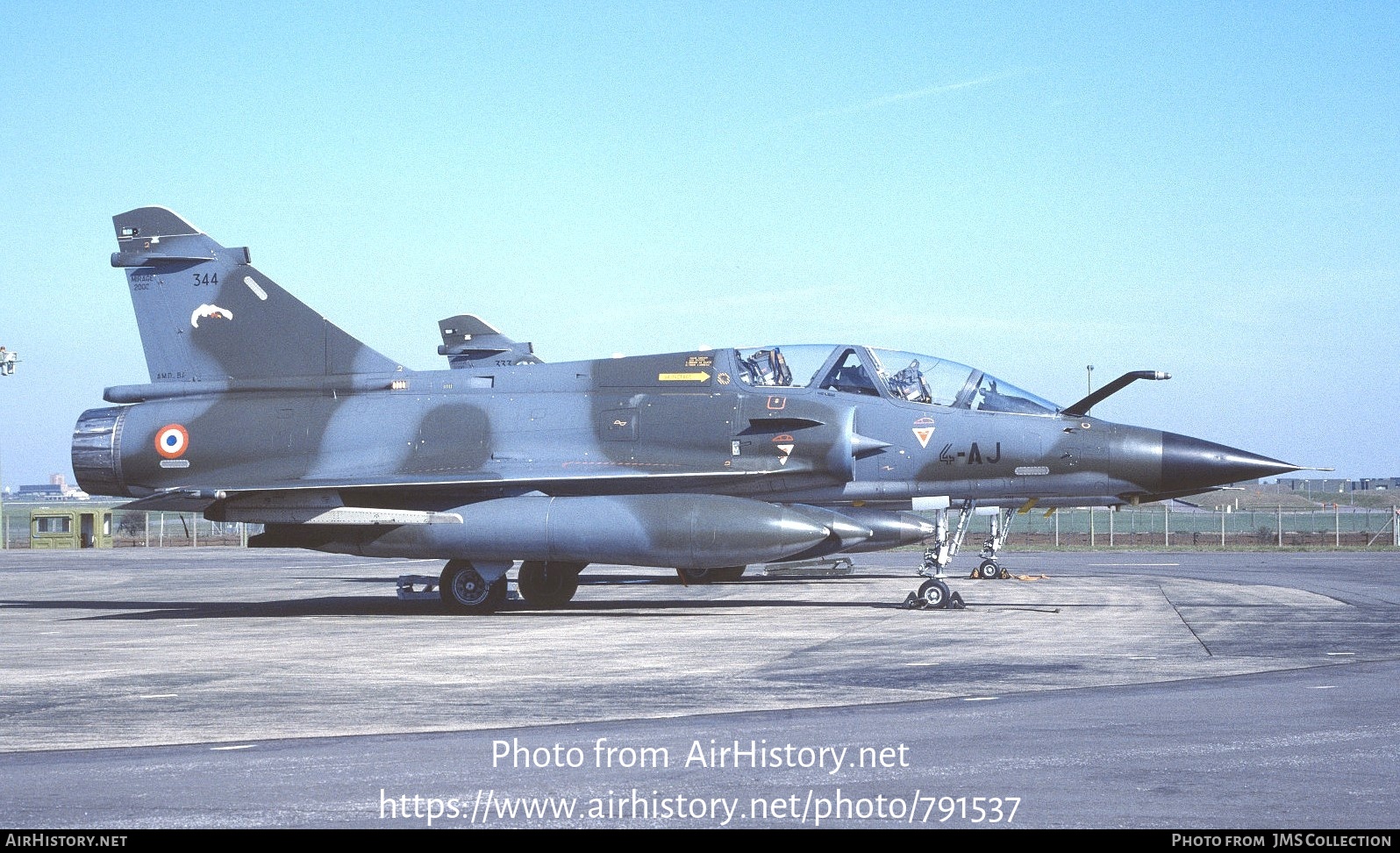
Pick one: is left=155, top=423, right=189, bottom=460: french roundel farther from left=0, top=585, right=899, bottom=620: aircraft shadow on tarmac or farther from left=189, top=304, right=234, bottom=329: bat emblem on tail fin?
left=0, top=585, right=899, bottom=620: aircraft shadow on tarmac

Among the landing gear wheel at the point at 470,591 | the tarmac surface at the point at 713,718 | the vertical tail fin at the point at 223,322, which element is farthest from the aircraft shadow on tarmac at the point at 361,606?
the vertical tail fin at the point at 223,322

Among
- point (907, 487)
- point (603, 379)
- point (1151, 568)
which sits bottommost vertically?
point (1151, 568)

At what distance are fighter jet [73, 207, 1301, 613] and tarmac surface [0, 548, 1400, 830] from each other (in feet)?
3.63

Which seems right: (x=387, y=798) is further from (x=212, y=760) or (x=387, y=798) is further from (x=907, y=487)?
(x=907, y=487)

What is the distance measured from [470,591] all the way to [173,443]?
511cm

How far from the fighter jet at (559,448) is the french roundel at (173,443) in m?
0.03

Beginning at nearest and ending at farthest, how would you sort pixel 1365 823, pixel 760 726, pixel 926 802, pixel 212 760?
pixel 1365 823
pixel 926 802
pixel 212 760
pixel 760 726

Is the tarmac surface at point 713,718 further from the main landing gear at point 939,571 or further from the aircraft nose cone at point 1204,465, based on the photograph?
the aircraft nose cone at point 1204,465

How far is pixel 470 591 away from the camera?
19.2m

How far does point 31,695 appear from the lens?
34.4 ft

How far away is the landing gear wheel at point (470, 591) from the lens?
1919 cm

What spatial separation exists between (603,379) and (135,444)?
22.7ft

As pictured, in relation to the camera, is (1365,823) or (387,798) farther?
(387,798)

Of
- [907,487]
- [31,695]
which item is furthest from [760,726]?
[907,487]
